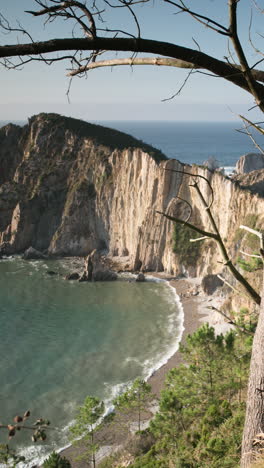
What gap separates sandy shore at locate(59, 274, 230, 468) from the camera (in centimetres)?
2544

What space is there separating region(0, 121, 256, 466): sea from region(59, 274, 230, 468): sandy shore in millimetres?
790

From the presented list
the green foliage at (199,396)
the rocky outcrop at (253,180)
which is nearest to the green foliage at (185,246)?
the rocky outcrop at (253,180)

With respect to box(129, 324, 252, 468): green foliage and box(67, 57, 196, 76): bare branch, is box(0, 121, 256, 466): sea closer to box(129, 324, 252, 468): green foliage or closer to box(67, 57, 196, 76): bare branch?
box(129, 324, 252, 468): green foliage

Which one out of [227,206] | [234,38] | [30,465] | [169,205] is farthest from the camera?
[169,205]

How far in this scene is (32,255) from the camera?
6788cm

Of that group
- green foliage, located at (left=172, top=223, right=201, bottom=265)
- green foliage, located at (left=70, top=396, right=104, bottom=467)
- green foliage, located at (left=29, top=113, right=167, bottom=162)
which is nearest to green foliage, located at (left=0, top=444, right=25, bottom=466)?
green foliage, located at (left=70, top=396, right=104, bottom=467)

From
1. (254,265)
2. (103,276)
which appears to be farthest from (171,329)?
(254,265)

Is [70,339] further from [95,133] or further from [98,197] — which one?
[95,133]

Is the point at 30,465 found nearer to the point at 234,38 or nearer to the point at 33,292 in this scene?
the point at 234,38

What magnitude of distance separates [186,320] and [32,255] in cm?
3296

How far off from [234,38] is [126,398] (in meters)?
24.5

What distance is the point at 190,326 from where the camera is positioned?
137 feet

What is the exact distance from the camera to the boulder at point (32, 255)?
67.7 m

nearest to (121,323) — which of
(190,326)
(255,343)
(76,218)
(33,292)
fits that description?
(190,326)
